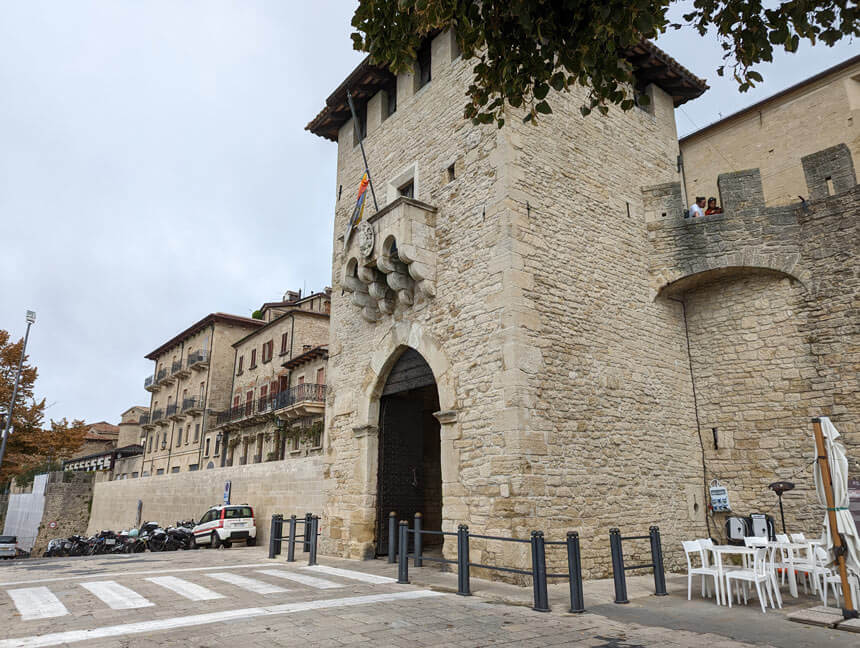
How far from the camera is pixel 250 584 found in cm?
755

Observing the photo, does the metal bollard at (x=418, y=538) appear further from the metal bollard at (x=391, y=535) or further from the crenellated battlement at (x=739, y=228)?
the crenellated battlement at (x=739, y=228)

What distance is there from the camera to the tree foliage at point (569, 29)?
459cm

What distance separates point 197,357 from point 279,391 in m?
10.2

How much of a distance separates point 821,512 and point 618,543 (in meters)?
4.87

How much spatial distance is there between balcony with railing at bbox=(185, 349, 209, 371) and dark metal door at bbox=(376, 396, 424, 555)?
25.2 metres

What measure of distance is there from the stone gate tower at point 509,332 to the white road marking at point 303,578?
80.6 inches

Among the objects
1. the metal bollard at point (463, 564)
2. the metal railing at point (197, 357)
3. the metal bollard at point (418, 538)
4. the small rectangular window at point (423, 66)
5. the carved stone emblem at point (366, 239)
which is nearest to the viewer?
the metal bollard at point (463, 564)

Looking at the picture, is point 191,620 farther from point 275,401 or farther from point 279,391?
point 279,391

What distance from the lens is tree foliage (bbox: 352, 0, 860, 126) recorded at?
15.0 feet

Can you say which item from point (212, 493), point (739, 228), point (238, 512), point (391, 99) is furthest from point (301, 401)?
point (739, 228)

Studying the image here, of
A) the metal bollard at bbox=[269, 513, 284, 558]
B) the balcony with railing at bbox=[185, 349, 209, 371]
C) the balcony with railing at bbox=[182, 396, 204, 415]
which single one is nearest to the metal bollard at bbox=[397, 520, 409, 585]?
the metal bollard at bbox=[269, 513, 284, 558]

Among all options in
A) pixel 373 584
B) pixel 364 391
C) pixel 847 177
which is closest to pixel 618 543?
pixel 373 584

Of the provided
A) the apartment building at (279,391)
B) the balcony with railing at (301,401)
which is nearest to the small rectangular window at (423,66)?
the apartment building at (279,391)

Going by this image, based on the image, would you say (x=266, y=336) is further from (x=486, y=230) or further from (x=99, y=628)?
(x=99, y=628)
